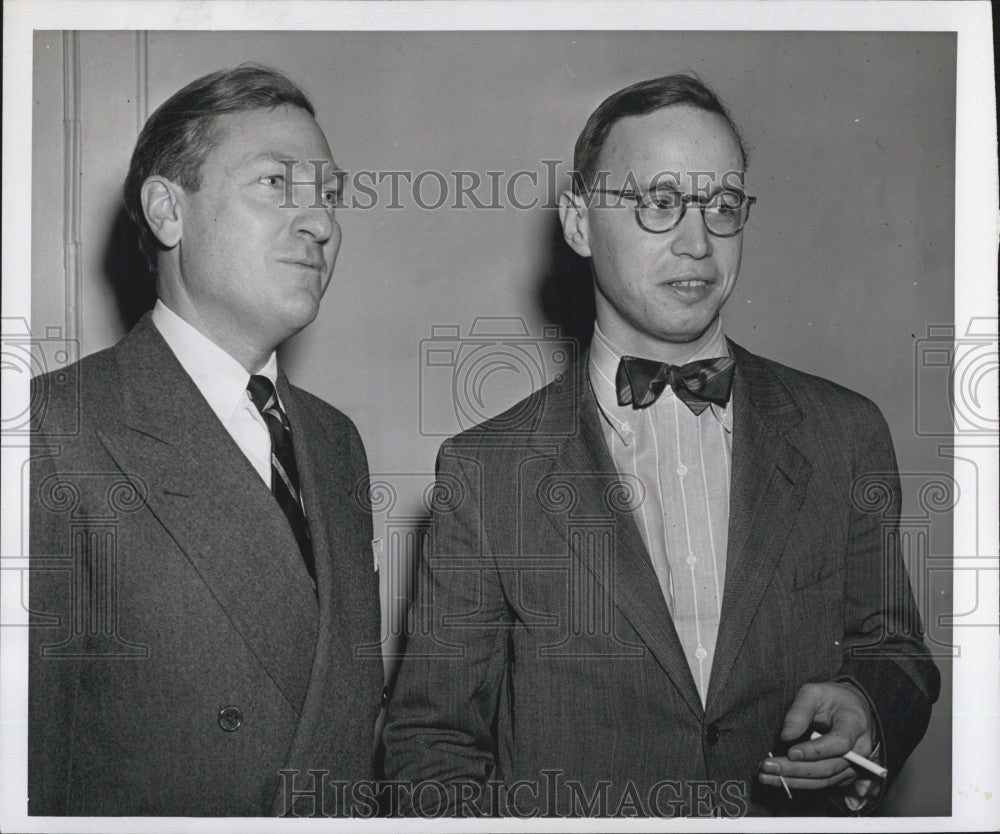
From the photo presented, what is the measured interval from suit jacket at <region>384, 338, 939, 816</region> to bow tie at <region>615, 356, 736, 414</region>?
0.05m

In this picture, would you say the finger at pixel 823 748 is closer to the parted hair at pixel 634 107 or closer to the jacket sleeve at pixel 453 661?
the jacket sleeve at pixel 453 661

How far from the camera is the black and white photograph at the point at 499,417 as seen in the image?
188 cm

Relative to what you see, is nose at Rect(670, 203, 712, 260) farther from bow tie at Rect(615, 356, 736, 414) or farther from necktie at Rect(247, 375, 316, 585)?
necktie at Rect(247, 375, 316, 585)

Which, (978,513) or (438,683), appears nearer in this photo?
(438,683)

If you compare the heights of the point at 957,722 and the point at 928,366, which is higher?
the point at 928,366

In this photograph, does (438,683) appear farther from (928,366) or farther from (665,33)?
(665,33)

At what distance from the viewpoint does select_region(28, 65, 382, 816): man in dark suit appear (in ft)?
6.07

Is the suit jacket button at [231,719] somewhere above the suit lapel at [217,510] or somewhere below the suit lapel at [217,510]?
below

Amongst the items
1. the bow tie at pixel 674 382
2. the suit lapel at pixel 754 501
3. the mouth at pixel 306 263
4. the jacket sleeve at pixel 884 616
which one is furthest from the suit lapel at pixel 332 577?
the jacket sleeve at pixel 884 616

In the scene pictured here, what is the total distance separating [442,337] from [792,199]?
2.33ft

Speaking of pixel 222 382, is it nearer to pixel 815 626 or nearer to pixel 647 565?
pixel 647 565

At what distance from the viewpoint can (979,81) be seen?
2041 millimetres

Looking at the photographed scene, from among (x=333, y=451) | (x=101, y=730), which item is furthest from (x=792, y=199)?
(x=101, y=730)

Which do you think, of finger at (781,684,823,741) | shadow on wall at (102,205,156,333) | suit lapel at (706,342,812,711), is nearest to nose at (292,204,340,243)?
shadow on wall at (102,205,156,333)
